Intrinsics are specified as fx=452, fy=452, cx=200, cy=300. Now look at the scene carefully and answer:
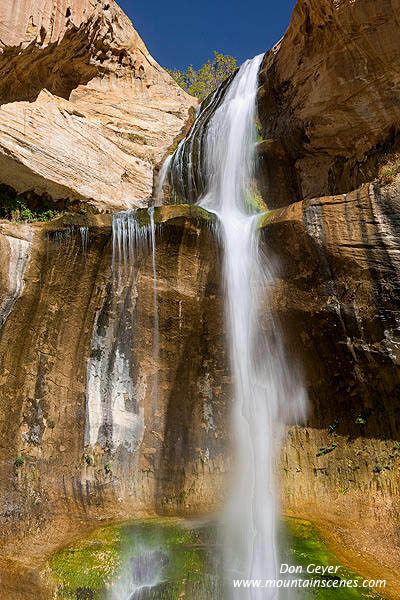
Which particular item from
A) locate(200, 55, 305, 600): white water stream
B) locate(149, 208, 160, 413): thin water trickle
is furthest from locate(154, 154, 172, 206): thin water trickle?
locate(149, 208, 160, 413): thin water trickle

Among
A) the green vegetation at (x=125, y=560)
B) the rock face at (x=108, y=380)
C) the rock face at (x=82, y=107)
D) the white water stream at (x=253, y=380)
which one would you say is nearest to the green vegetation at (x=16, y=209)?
the rock face at (x=82, y=107)

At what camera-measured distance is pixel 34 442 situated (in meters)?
7.70

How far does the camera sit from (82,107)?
1450 centimetres

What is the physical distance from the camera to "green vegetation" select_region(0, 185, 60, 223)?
408 inches

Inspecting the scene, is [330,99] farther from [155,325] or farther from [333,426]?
[333,426]

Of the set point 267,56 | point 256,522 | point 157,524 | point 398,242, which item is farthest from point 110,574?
point 267,56

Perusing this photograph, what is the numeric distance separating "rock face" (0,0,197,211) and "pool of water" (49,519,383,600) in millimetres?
7887

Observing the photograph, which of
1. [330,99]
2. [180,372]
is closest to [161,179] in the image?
[330,99]

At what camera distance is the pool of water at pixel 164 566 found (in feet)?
17.1

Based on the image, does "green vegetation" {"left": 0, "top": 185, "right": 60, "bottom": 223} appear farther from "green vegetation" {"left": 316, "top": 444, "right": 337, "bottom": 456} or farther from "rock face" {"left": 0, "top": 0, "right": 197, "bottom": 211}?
"green vegetation" {"left": 316, "top": 444, "right": 337, "bottom": 456}

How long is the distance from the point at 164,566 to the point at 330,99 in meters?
9.65

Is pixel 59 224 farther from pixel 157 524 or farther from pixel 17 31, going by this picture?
pixel 157 524

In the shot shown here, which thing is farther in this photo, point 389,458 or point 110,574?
point 389,458

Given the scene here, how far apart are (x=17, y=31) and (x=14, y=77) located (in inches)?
49.6
